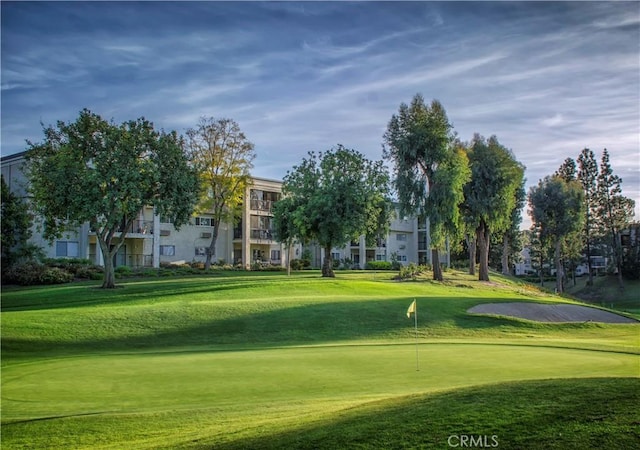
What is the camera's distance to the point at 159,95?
68.7 feet

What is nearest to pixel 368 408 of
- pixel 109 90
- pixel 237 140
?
pixel 109 90

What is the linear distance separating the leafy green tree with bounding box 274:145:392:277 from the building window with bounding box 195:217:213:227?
68.2 ft

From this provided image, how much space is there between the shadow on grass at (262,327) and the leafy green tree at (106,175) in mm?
11557

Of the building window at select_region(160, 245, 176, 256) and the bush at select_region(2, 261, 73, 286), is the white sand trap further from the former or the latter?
the building window at select_region(160, 245, 176, 256)

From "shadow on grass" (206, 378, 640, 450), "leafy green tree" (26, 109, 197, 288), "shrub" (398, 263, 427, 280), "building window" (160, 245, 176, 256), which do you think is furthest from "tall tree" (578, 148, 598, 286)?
"shadow on grass" (206, 378, 640, 450)

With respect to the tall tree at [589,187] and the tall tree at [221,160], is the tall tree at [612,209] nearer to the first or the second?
the tall tree at [589,187]

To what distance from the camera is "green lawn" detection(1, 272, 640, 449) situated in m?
6.02

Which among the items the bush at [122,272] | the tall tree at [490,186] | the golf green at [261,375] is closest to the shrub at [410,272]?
the tall tree at [490,186]

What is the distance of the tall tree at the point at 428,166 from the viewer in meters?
51.1

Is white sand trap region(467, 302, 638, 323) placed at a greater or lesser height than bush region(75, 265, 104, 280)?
lesser

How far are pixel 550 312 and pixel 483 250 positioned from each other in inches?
1087

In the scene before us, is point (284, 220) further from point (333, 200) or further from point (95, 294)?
point (95, 294)

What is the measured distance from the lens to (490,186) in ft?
190

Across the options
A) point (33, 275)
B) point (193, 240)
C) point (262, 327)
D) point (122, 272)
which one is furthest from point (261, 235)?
point (262, 327)
